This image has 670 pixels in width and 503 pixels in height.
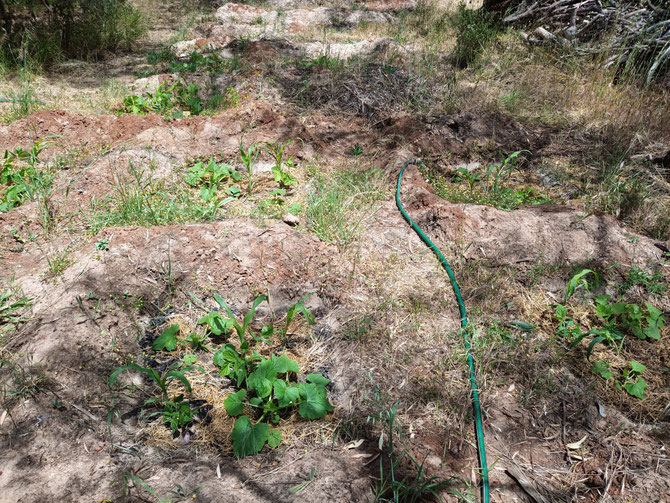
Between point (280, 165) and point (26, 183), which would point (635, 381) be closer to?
point (280, 165)

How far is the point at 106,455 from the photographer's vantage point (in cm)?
157

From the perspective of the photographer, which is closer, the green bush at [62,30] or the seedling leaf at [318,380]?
the seedling leaf at [318,380]

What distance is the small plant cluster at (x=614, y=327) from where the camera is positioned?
201 cm

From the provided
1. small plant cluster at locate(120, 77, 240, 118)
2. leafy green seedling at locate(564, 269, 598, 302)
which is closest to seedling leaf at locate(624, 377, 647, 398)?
leafy green seedling at locate(564, 269, 598, 302)

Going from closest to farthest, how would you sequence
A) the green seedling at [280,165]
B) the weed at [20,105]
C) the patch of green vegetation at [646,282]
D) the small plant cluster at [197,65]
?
the patch of green vegetation at [646,282] < the green seedling at [280,165] < the weed at [20,105] < the small plant cluster at [197,65]

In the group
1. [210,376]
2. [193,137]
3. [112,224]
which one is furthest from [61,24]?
[210,376]

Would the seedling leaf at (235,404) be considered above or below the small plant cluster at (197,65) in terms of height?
below

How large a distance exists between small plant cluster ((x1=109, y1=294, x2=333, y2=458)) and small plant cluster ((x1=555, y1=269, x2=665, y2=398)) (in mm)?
1344

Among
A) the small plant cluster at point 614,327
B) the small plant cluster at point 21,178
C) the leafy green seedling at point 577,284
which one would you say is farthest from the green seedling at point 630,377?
the small plant cluster at point 21,178

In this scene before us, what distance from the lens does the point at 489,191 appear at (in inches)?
128

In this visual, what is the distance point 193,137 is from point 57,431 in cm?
258

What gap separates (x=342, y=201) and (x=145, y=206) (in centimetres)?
136

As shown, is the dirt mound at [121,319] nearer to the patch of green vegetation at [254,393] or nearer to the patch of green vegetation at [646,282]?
the patch of green vegetation at [254,393]

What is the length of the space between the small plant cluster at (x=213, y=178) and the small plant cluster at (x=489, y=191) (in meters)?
1.60
